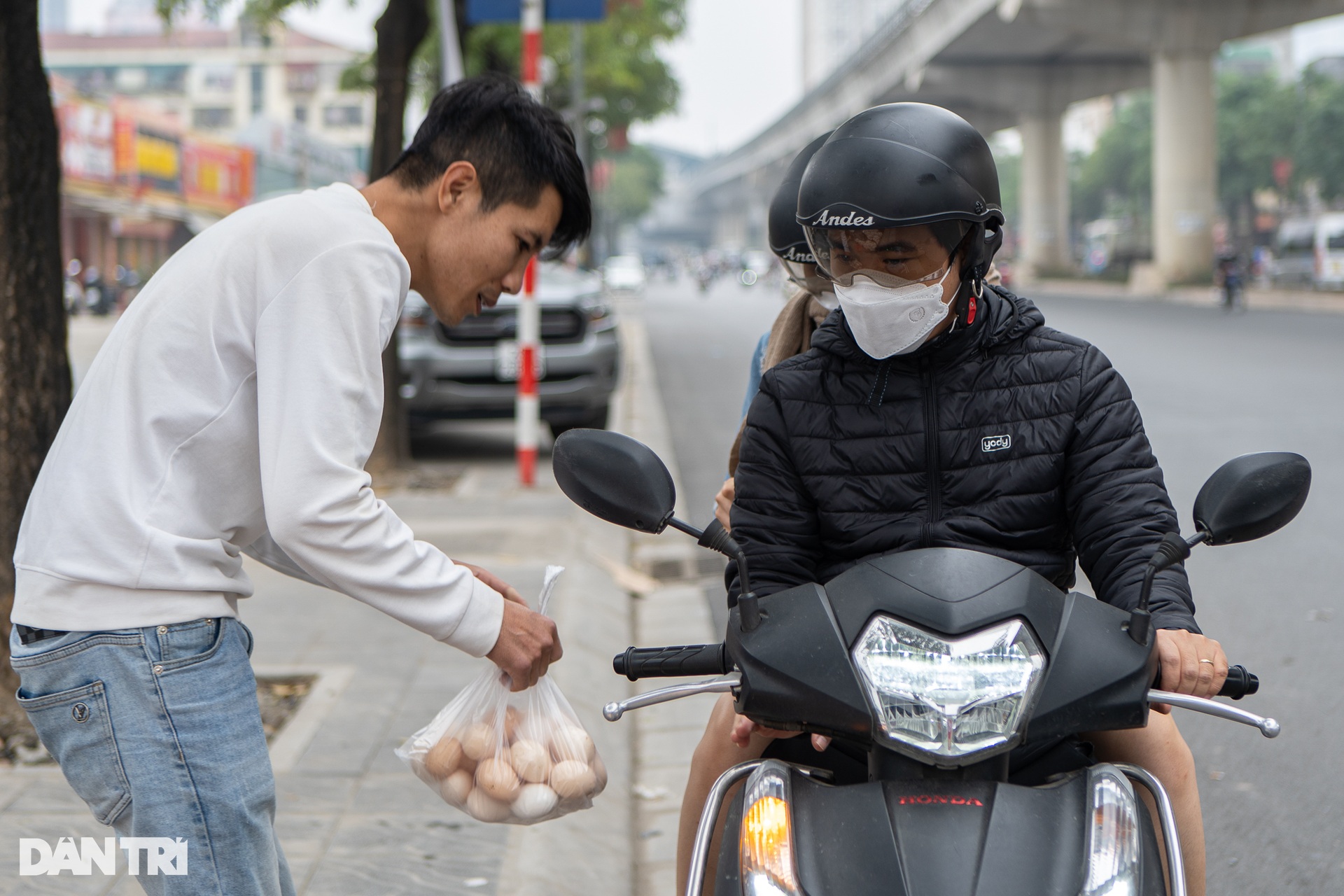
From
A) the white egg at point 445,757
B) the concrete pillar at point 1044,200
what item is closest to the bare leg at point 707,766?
the white egg at point 445,757

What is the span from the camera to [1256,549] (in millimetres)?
7180

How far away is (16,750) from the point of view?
4121 millimetres

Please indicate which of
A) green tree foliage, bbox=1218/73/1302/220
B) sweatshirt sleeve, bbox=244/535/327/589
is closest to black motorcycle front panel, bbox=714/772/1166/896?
sweatshirt sleeve, bbox=244/535/327/589

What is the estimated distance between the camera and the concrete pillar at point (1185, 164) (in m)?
37.7

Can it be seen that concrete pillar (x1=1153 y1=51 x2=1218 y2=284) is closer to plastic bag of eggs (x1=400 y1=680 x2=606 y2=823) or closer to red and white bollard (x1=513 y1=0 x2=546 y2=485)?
red and white bollard (x1=513 y1=0 x2=546 y2=485)

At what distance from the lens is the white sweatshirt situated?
1.86m

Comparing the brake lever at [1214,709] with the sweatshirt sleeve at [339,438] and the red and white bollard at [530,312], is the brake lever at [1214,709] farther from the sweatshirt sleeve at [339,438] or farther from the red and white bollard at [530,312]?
the red and white bollard at [530,312]

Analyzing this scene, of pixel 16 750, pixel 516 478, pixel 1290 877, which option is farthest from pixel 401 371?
pixel 1290 877

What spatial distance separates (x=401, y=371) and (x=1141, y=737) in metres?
8.60

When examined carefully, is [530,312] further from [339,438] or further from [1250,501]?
[1250,501]

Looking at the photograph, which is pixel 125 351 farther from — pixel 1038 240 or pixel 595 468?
pixel 1038 240

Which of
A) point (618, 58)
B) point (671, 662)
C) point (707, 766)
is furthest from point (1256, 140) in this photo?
point (671, 662)

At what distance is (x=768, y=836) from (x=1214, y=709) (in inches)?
21.9

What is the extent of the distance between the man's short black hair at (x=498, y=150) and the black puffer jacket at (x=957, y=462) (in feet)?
1.63
